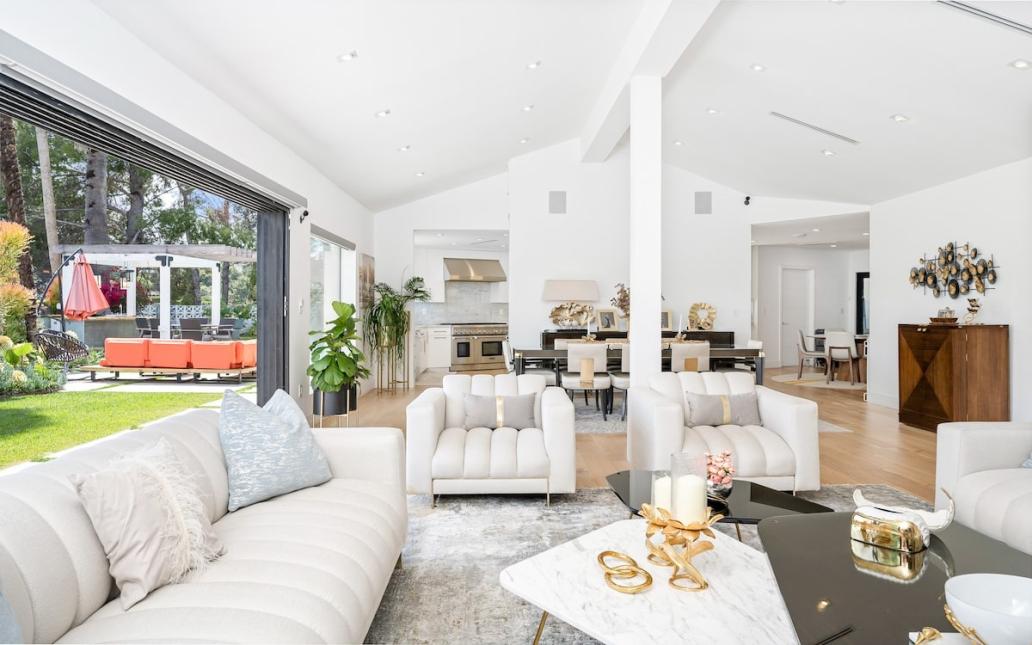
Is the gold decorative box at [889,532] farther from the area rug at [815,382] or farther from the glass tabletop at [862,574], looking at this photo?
the area rug at [815,382]

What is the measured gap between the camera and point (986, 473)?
2.56 meters

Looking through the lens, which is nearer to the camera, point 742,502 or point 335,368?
point 742,502

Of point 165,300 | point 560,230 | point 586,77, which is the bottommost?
point 165,300

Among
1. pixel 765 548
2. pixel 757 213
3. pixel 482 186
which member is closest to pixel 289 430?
pixel 765 548

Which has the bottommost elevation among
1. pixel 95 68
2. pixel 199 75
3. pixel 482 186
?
pixel 95 68

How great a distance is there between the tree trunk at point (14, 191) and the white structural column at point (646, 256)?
12.0ft

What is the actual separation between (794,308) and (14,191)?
1194 centimetres

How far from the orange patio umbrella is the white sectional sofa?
0.94 metres

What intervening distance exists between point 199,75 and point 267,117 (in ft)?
2.73

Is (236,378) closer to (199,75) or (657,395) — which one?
(199,75)

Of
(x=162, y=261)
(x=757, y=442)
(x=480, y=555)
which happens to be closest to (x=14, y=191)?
(x=162, y=261)

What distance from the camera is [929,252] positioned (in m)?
6.32

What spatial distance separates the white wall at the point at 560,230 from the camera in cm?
796

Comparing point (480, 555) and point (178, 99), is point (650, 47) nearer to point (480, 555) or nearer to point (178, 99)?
point (178, 99)
